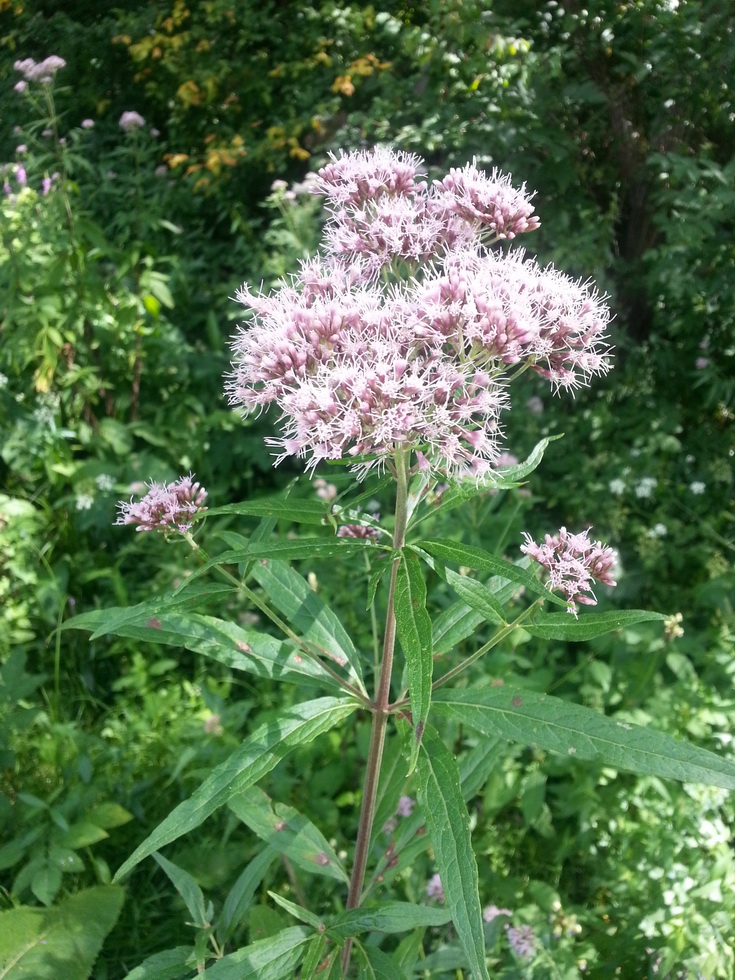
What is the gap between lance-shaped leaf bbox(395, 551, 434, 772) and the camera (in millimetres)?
1199

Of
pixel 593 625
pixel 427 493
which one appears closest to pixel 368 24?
pixel 427 493

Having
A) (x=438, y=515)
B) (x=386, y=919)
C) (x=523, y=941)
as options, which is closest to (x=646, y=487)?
(x=438, y=515)

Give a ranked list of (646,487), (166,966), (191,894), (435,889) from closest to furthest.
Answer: (166,966)
(191,894)
(435,889)
(646,487)

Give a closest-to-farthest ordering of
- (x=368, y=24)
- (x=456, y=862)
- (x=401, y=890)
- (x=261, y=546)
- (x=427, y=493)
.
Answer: (x=456, y=862), (x=261, y=546), (x=427, y=493), (x=401, y=890), (x=368, y=24)

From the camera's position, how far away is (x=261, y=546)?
4.37 ft

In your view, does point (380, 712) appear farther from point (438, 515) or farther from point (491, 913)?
point (438, 515)

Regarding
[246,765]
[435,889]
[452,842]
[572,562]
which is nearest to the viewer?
[452,842]

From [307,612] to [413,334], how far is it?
684 mm

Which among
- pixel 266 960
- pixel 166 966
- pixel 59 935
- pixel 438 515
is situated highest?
pixel 266 960

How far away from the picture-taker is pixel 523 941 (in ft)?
6.70

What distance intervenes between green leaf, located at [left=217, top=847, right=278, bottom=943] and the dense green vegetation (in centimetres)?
1

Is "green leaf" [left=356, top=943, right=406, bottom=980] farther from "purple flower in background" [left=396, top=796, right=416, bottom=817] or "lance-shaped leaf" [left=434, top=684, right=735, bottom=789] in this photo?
"purple flower in background" [left=396, top=796, right=416, bottom=817]

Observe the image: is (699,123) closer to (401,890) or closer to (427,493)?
(427,493)

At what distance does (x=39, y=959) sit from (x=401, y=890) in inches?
39.2
